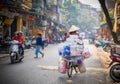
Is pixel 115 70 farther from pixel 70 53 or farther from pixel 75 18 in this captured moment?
pixel 75 18

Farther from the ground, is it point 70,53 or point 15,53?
point 70,53

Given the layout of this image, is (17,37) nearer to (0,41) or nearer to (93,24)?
(0,41)

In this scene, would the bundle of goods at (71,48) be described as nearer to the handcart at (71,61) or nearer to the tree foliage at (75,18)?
the handcart at (71,61)

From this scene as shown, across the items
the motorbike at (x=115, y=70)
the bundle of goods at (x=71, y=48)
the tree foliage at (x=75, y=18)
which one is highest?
the tree foliage at (x=75, y=18)

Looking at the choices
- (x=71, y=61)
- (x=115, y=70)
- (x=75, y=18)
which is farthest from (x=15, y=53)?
(x=75, y=18)

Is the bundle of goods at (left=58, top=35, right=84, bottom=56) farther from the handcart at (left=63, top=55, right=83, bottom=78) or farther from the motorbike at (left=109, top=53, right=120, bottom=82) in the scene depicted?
the motorbike at (left=109, top=53, right=120, bottom=82)

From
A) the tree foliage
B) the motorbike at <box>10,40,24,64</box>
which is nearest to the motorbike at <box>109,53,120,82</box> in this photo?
the motorbike at <box>10,40,24,64</box>

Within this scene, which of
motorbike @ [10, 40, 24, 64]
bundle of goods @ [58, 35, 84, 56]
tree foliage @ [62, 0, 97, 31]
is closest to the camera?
bundle of goods @ [58, 35, 84, 56]

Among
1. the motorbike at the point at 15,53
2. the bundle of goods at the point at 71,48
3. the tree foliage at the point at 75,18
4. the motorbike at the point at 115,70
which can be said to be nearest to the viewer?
the motorbike at the point at 115,70

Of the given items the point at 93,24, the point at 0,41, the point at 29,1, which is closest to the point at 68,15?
the point at 93,24

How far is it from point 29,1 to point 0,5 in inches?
544

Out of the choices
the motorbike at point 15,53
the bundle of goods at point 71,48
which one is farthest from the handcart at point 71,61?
the motorbike at point 15,53

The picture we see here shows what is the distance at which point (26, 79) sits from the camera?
9.59 metres

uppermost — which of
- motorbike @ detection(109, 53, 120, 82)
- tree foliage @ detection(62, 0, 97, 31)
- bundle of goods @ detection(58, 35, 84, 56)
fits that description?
tree foliage @ detection(62, 0, 97, 31)
